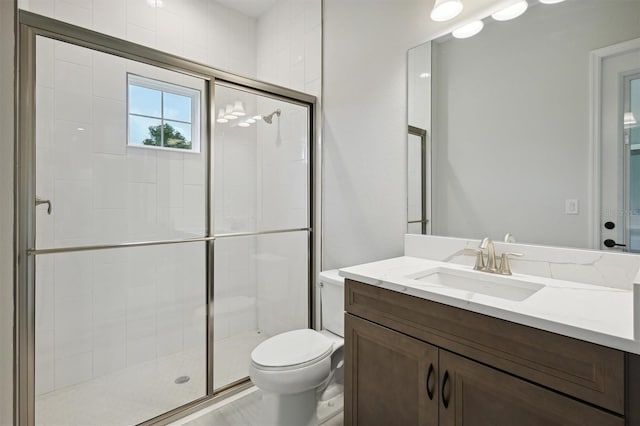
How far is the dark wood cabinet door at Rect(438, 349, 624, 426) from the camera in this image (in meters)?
0.79

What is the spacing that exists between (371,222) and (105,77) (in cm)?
169

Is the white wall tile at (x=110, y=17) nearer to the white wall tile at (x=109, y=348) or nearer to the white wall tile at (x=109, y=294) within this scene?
the white wall tile at (x=109, y=294)

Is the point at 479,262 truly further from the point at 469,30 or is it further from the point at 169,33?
the point at 169,33

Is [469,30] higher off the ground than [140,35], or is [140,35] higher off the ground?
[140,35]

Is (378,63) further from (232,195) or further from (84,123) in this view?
(84,123)

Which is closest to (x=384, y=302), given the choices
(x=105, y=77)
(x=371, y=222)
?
(x=371, y=222)

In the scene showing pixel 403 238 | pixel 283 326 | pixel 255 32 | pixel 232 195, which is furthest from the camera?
pixel 255 32

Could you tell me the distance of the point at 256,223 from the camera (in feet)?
7.16

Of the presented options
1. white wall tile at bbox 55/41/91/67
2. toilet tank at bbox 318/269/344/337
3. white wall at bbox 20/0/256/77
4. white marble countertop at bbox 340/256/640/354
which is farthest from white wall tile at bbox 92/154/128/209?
white marble countertop at bbox 340/256/640/354

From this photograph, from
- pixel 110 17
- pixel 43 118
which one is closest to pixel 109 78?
pixel 43 118

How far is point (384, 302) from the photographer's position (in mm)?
1201

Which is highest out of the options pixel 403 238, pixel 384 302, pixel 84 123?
pixel 84 123

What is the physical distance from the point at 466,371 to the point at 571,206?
2.54 ft
